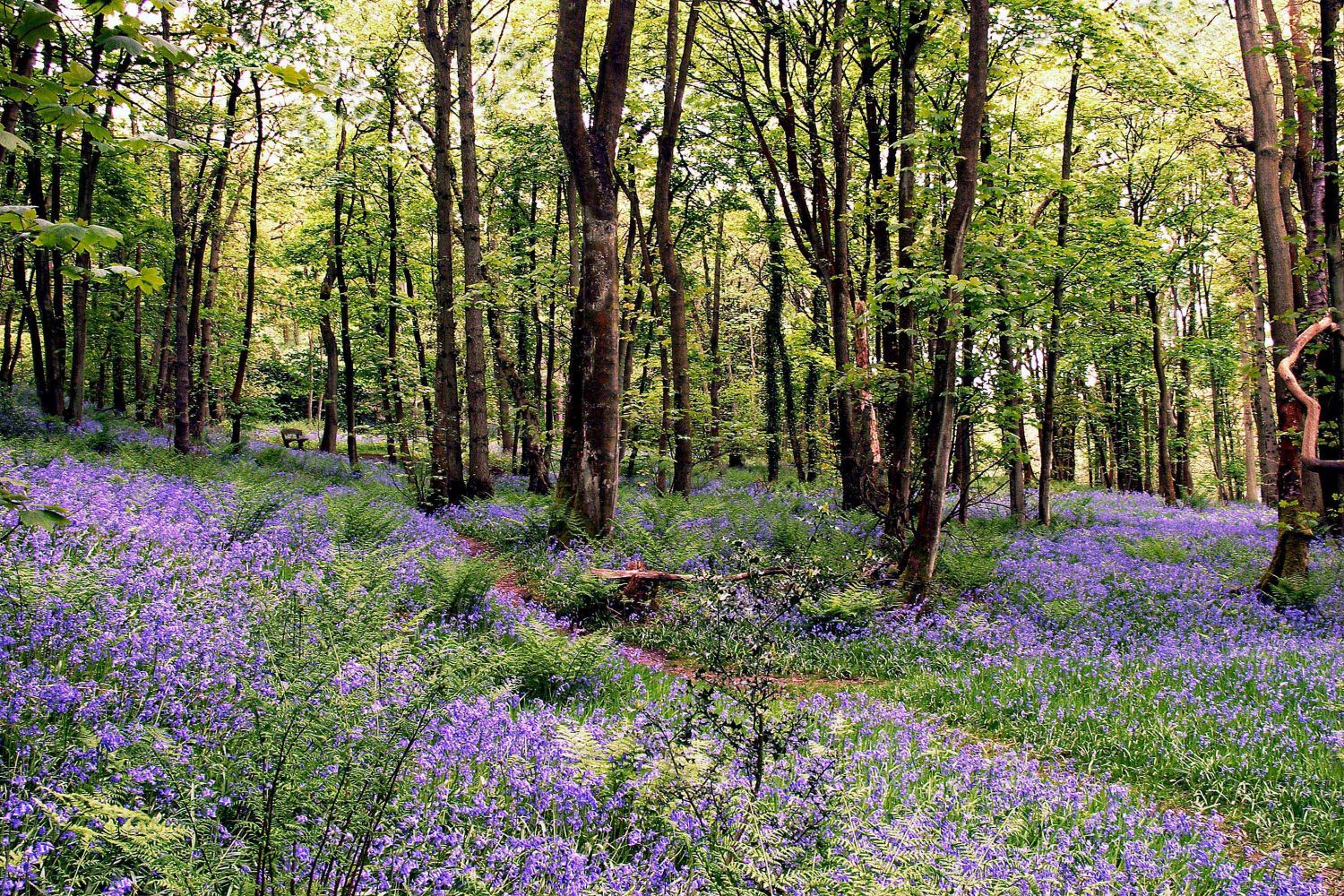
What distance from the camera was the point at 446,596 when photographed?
255 inches

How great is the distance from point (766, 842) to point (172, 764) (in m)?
2.19

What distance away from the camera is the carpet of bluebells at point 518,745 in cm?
245

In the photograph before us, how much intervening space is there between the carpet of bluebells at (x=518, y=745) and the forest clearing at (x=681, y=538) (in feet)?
0.11

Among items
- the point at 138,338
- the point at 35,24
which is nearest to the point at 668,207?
the point at 35,24

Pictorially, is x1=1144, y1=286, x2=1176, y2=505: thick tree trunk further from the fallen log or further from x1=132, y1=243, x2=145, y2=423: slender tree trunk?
x1=132, y1=243, x2=145, y2=423: slender tree trunk

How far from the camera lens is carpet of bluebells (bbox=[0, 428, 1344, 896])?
8.05ft

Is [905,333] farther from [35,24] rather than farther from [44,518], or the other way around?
A: [44,518]

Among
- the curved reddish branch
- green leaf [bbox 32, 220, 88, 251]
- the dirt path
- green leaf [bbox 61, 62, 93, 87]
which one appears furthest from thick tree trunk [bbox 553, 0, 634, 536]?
green leaf [bbox 32, 220, 88, 251]

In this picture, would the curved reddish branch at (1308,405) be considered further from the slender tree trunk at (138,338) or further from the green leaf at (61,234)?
the slender tree trunk at (138,338)

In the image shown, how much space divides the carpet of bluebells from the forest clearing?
3 cm

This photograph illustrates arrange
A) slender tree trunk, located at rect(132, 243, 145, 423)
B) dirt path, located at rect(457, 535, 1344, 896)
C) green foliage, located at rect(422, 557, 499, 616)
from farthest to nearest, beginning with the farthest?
1. slender tree trunk, located at rect(132, 243, 145, 423)
2. green foliage, located at rect(422, 557, 499, 616)
3. dirt path, located at rect(457, 535, 1344, 896)

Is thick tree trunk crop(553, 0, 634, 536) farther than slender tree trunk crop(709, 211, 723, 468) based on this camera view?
No

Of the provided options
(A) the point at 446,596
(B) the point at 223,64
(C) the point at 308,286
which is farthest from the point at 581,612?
(C) the point at 308,286

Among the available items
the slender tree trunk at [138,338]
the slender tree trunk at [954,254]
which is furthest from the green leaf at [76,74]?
the slender tree trunk at [138,338]
